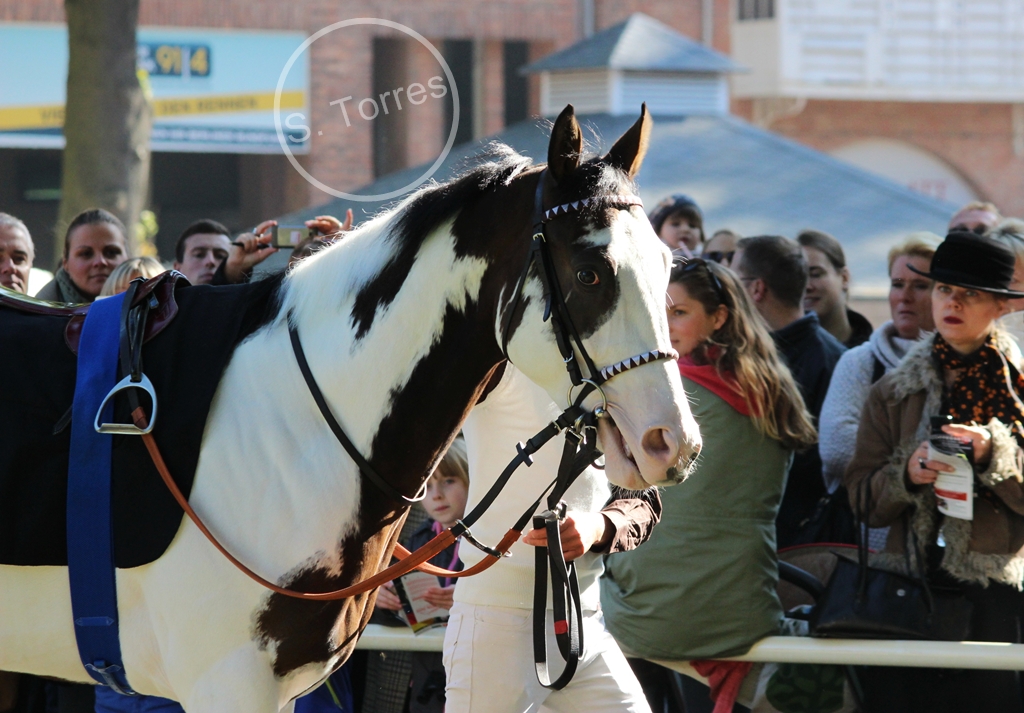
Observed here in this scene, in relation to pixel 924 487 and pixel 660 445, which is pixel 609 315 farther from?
pixel 924 487

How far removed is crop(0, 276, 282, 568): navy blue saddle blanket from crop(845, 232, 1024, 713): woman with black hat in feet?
7.31

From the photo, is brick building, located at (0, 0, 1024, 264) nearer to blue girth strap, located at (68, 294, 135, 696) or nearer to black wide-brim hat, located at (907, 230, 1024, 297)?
black wide-brim hat, located at (907, 230, 1024, 297)

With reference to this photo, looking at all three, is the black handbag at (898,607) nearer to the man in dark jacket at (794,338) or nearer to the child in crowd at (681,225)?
the man in dark jacket at (794,338)

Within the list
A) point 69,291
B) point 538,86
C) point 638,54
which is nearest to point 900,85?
point 538,86

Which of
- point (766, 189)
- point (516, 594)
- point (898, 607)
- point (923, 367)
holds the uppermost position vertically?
point (766, 189)

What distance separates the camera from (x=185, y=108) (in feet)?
45.0

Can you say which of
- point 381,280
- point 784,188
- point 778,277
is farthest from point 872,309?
point 381,280

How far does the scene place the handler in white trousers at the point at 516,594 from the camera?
8.92ft

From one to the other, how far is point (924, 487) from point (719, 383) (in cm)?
72

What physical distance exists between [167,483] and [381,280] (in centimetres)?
59

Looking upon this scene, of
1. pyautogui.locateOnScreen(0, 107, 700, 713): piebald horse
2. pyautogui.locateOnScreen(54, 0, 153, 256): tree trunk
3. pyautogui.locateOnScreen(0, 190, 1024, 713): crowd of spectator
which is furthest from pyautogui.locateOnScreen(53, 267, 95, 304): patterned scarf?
pyautogui.locateOnScreen(0, 107, 700, 713): piebald horse

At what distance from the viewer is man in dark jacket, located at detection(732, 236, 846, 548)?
4.40 metres

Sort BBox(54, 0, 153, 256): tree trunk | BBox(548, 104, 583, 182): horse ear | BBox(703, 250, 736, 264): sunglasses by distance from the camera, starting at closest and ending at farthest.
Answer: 1. BBox(548, 104, 583, 182): horse ear
2. BBox(703, 250, 736, 264): sunglasses
3. BBox(54, 0, 153, 256): tree trunk

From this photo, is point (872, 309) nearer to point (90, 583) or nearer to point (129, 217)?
point (129, 217)
